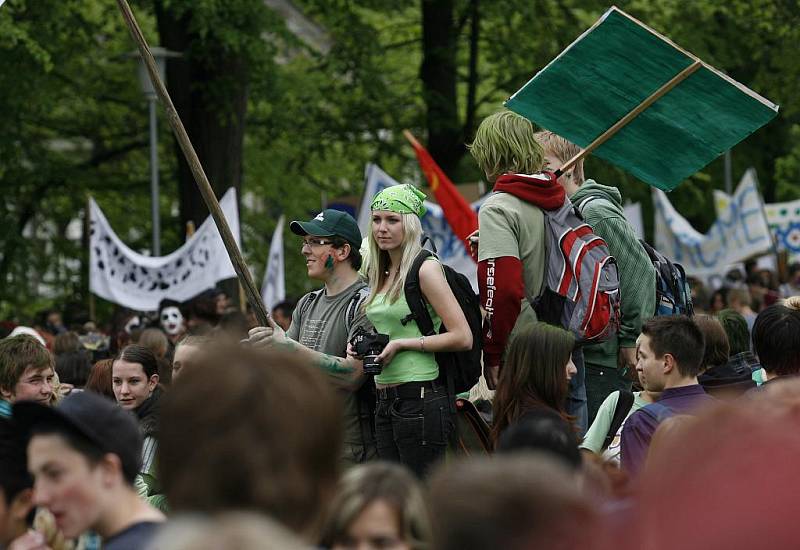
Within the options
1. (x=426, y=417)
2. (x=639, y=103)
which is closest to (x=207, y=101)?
(x=639, y=103)

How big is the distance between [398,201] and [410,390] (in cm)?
81

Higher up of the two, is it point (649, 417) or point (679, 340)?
point (679, 340)

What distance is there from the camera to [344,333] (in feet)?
22.1

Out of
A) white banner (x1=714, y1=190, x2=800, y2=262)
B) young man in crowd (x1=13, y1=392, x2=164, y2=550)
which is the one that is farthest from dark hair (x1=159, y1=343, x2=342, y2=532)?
white banner (x1=714, y1=190, x2=800, y2=262)

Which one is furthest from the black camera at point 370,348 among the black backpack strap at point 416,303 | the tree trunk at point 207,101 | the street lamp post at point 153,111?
the tree trunk at point 207,101

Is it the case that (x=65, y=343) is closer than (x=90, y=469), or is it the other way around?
(x=90, y=469)

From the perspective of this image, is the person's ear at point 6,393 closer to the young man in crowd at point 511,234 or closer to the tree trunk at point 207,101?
the young man in crowd at point 511,234

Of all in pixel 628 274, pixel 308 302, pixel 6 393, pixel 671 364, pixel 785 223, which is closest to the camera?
pixel 671 364

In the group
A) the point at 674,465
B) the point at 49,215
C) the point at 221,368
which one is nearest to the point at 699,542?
the point at 674,465

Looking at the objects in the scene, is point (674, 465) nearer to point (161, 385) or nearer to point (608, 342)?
point (608, 342)

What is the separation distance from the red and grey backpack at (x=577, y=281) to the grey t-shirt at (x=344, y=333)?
792mm

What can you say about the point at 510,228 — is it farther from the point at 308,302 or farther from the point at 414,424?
the point at 308,302

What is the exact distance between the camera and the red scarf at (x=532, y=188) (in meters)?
6.58

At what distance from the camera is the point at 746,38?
21.1 meters
